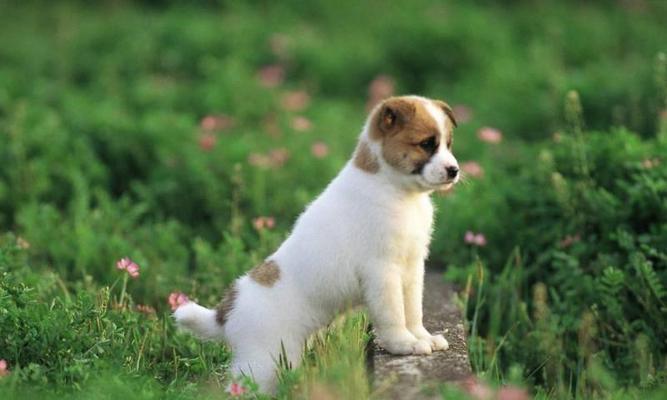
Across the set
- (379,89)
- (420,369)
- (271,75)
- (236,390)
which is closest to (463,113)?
(379,89)

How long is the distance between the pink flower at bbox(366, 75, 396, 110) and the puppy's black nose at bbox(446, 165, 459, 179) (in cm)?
578

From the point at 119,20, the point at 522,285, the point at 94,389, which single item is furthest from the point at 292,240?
the point at 119,20

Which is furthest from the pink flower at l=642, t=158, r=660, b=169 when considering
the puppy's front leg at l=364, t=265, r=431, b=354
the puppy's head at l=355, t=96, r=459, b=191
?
the puppy's front leg at l=364, t=265, r=431, b=354

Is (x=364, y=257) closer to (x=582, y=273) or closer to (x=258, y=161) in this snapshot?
(x=582, y=273)

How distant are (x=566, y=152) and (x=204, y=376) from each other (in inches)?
114

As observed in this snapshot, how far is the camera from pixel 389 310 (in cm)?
443

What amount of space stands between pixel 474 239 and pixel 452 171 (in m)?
1.87

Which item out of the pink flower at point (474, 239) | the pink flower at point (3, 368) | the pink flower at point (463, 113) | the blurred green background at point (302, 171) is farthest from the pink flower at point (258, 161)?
the pink flower at point (3, 368)

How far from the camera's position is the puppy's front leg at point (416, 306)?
15.1 feet

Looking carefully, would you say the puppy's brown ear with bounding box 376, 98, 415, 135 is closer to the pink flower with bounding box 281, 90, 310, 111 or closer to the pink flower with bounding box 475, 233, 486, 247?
the pink flower with bounding box 475, 233, 486, 247

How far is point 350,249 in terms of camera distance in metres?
4.51

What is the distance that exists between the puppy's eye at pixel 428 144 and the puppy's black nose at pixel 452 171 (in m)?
0.13

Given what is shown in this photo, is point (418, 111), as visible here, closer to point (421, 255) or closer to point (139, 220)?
point (421, 255)

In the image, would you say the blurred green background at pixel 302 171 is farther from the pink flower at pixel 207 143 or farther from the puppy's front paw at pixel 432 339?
the puppy's front paw at pixel 432 339
